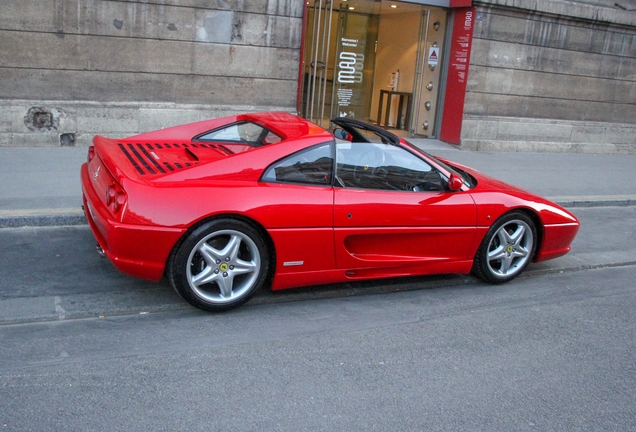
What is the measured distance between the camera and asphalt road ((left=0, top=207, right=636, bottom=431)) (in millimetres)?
3742

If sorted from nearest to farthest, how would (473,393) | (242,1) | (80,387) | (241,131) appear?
(80,387) < (473,393) < (241,131) < (242,1)

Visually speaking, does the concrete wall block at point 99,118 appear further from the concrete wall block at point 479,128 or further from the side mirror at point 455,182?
the side mirror at point 455,182

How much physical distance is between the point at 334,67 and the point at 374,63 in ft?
3.23

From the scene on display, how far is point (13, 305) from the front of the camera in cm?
484

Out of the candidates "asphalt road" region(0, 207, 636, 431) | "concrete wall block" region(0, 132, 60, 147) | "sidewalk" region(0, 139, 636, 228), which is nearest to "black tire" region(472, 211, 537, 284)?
"asphalt road" region(0, 207, 636, 431)

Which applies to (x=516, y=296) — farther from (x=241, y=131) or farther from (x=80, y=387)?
(x=80, y=387)

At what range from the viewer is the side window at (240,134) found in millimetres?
5794

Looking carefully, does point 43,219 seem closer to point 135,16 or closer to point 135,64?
point 135,64

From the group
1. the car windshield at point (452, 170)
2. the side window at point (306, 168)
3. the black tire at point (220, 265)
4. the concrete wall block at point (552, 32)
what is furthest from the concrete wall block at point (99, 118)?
the black tire at point (220, 265)

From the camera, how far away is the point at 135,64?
10.6 m

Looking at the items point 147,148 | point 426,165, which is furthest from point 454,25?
point 147,148

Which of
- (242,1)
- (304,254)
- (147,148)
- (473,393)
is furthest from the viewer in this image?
(242,1)

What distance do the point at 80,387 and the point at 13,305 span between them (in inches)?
52.8

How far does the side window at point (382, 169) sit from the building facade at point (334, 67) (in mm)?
5990
